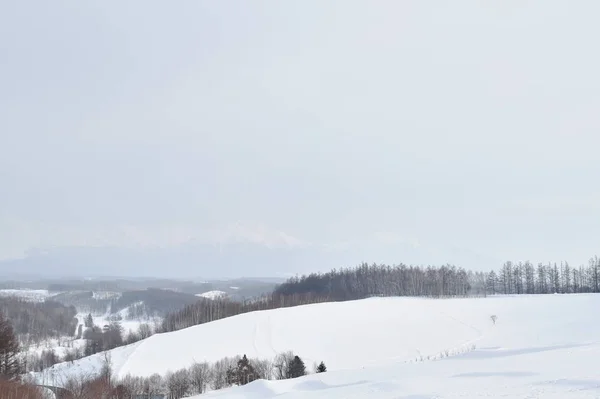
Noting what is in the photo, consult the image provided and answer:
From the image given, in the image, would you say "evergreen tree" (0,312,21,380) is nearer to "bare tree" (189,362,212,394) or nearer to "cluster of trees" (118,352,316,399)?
"cluster of trees" (118,352,316,399)

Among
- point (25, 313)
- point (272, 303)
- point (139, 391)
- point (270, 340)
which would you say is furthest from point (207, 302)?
point (25, 313)

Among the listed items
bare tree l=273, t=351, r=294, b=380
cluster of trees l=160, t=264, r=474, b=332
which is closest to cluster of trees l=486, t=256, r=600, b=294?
cluster of trees l=160, t=264, r=474, b=332

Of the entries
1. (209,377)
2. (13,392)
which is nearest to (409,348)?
(209,377)

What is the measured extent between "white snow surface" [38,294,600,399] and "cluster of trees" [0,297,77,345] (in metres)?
63.9

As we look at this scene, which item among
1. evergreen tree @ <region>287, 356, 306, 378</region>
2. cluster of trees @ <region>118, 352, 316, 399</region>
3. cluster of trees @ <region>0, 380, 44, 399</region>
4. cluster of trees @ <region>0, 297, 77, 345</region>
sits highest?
cluster of trees @ <region>0, 380, 44, 399</region>

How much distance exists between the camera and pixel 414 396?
1792cm

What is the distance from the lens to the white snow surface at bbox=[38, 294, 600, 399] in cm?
1959

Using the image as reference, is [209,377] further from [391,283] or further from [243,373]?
[391,283]

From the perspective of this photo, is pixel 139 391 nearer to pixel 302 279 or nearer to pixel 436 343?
pixel 436 343

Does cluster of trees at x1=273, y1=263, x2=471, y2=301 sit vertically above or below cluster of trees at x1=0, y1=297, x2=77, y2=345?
above

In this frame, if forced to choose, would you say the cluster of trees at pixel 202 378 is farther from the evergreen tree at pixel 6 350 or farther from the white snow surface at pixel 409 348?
the evergreen tree at pixel 6 350

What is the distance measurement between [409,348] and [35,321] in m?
111

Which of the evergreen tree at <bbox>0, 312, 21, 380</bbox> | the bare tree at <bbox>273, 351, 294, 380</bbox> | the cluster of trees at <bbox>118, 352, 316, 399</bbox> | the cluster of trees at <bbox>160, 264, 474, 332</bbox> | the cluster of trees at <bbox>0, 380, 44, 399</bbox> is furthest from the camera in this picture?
the cluster of trees at <bbox>160, 264, 474, 332</bbox>

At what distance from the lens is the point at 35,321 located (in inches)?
5310
